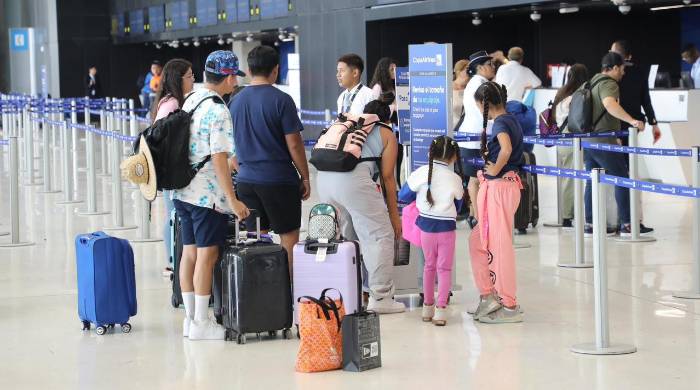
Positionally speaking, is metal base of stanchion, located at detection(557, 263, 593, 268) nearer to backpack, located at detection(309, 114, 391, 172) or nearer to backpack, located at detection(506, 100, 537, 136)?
backpack, located at detection(506, 100, 537, 136)

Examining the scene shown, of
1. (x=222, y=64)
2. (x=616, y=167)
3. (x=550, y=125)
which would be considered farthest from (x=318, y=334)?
(x=550, y=125)

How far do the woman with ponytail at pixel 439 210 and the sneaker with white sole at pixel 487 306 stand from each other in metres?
0.23

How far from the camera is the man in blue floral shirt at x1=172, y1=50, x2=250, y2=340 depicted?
6.91 metres

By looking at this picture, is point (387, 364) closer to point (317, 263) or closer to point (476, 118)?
point (317, 263)

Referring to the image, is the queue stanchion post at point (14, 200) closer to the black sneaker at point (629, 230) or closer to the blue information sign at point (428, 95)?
the blue information sign at point (428, 95)

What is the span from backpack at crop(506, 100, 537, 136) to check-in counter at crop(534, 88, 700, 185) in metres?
3.51

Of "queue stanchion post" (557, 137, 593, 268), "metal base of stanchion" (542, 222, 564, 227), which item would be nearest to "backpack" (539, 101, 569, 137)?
"metal base of stanchion" (542, 222, 564, 227)

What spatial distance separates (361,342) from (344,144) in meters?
1.58

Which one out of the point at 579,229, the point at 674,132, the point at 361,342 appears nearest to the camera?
the point at 361,342

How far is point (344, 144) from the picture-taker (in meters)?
7.50

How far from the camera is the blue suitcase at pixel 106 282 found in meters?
7.39

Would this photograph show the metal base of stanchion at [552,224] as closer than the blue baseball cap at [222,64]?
No

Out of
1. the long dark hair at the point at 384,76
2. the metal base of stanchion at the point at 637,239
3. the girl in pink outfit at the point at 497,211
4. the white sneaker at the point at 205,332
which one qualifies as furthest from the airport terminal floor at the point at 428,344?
the long dark hair at the point at 384,76

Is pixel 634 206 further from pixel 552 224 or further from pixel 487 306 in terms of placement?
pixel 487 306
